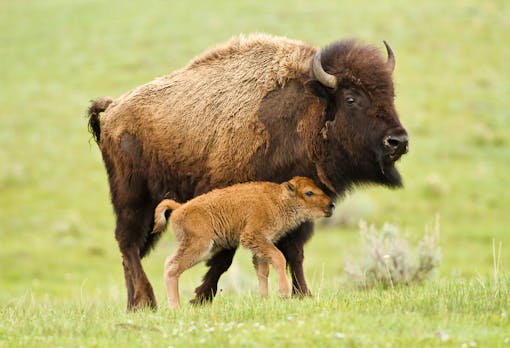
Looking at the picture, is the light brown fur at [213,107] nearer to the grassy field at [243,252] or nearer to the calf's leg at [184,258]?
the calf's leg at [184,258]

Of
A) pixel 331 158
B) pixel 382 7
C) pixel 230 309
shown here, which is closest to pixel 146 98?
pixel 331 158

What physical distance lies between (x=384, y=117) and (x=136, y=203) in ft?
9.81

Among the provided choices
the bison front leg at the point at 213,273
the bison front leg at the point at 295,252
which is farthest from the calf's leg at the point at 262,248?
the bison front leg at the point at 213,273

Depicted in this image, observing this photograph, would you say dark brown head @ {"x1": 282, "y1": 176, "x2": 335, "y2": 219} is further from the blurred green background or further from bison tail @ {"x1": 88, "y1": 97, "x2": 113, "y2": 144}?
the blurred green background

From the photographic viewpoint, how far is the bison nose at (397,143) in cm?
841

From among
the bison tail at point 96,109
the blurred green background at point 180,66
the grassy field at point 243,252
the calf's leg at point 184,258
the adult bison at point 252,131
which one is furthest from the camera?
the blurred green background at point 180,66

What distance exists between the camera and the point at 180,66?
1393 inches

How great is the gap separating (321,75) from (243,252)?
1520 cm

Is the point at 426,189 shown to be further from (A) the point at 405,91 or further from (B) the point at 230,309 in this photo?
(B) the point at 230,309

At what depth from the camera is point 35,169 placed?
28.4 meters

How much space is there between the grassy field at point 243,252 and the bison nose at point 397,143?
987 mm

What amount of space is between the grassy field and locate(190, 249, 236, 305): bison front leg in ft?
2.05

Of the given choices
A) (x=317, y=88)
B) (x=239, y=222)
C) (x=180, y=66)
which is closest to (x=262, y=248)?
(x=239, y=222)

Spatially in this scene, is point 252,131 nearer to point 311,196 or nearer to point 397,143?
point 311,196
